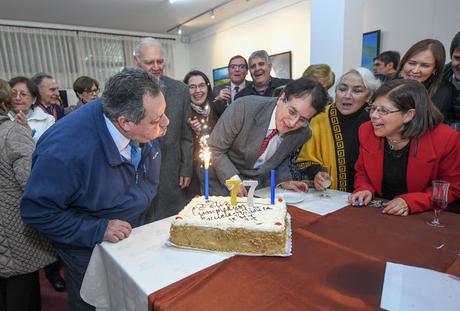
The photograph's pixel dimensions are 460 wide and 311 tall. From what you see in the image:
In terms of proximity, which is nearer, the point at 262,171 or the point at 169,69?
the point at 262,171

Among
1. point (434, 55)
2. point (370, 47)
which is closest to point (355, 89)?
point (434, 55)

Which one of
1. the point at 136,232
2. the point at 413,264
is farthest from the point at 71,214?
the point at 413,264

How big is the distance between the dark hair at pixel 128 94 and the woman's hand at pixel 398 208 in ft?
4.05

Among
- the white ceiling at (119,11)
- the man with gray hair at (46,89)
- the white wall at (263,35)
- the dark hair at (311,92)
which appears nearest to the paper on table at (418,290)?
the dark hair at (311,92)

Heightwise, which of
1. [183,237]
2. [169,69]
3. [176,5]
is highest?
[176,5]

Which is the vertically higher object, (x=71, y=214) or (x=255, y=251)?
(x=71, y=214)

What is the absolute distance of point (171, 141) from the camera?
2.36 metres

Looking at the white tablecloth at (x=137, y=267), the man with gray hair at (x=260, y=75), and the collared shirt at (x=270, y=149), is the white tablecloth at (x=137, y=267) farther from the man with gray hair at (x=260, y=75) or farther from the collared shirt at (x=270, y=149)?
the man with gray hair at (x=260, y=75)

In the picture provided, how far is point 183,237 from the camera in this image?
3.84 ft

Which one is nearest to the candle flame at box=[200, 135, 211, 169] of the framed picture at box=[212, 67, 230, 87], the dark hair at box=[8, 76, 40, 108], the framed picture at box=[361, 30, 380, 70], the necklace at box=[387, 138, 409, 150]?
the necklace at box=[387, 138, 409, 150]

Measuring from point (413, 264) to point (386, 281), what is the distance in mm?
177

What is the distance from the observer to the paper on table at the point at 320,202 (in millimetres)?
1550

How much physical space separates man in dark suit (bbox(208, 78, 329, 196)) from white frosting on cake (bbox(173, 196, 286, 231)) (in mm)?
467

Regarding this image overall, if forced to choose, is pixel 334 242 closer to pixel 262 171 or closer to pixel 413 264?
pixel 413 264
